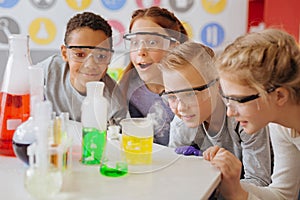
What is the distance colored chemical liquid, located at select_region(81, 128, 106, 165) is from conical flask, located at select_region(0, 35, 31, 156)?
0.15 m

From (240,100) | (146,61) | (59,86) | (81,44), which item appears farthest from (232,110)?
(59,86)

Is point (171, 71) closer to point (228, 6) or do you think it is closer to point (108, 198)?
point (108, 198)

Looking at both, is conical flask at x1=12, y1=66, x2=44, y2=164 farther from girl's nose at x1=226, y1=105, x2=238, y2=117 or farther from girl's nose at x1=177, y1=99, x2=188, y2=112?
girl's nose at x1=226, y1=105, x2=238, y2=117

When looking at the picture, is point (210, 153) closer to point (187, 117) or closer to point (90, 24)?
point (187, 117)

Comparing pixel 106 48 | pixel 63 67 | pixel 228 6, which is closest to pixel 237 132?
pixel 106 48

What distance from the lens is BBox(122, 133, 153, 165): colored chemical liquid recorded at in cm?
96

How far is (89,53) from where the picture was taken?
1.38m

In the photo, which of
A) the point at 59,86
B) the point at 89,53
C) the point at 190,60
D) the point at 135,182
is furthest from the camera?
the point at 59,86

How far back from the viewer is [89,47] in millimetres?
1482

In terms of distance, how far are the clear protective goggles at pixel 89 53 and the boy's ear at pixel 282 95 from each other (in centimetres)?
43

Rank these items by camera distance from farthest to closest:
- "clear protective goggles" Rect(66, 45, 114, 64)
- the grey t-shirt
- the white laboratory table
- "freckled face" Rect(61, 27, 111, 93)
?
the grey t-shirt
"freckled face" Rect(61, 27, 111, 93)
"clear protective goggles" Rect(66, 45, 114, 64)
the white laboratory table

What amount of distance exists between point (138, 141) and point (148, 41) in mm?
281

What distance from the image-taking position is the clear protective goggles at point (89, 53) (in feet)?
3.81

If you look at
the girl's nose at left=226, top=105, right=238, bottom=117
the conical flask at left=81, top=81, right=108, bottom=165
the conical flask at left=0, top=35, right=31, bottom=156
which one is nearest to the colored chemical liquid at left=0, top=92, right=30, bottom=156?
the conical flask at left=0, top=35, right=31, bottom=156
